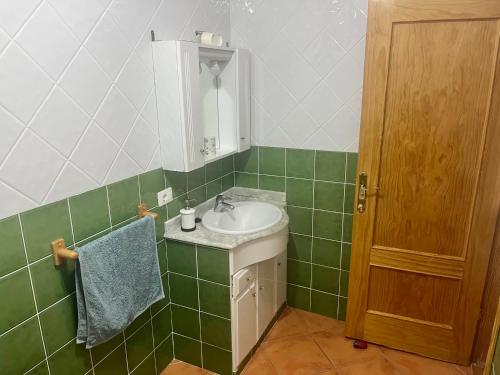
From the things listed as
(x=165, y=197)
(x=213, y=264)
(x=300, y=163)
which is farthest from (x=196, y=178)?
(x=300, y=163)

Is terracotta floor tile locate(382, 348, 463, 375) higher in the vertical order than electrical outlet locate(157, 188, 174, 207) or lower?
lower

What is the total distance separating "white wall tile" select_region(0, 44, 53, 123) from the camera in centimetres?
116

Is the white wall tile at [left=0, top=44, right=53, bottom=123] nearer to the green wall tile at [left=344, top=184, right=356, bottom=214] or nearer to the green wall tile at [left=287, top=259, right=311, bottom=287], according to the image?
the green wall tile at [left=344, top=184, right=356, bottom=214]

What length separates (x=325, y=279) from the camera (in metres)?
2.50

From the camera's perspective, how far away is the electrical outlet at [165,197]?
190 cm

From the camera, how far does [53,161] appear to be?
53.1 inches

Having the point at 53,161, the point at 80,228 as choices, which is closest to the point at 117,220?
the point at 80,228

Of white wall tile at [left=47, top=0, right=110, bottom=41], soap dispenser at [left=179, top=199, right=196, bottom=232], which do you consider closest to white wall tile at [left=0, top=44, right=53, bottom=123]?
white wall tile at [left=47, top=0, right=110, bottom=41]

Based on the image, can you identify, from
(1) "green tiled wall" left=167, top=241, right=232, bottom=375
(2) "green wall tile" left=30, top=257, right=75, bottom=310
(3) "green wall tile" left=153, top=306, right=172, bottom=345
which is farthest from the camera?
(3) "green wall tile" left=153, top=306, right=172, bottom=345

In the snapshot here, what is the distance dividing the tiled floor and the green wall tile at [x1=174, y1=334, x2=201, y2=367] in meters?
0.04

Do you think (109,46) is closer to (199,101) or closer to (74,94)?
(74,94)

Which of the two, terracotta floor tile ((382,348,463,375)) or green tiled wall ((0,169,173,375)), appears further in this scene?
terracotta floor tile ((382,348,463,375))

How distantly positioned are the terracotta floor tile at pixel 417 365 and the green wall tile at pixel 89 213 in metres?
1.80

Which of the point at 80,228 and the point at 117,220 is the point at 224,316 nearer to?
the point at 117,220
